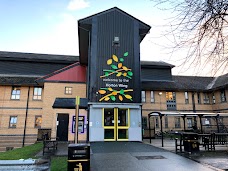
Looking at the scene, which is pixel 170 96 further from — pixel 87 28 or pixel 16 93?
pixel 16 93

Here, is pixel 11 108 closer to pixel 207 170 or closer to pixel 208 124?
pixel 207 170

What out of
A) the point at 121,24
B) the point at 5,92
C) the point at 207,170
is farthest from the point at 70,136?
the point at 207,170

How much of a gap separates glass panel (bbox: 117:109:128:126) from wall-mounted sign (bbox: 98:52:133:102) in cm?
97

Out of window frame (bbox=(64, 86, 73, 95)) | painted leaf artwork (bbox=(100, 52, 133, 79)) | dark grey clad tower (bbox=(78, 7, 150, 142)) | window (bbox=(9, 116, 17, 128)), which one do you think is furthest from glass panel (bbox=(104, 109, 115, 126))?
window (bbox=(9, 116, 17, 128))

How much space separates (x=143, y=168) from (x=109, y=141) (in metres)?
8.45

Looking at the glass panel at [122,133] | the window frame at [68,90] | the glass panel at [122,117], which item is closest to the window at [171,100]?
Result: the glass panel at [122,117]

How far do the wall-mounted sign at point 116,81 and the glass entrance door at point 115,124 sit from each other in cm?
104

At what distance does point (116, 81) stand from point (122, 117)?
3143mm

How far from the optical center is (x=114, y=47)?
16500 millimetres

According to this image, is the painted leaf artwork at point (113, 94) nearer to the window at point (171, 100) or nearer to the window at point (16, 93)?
the window at point (171, 100)

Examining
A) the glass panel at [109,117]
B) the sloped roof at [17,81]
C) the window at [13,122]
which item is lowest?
the window at [13,122]

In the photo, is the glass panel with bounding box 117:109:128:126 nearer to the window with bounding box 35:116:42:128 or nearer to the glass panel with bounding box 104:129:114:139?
the glass panel with bounding box 104:129:114:139

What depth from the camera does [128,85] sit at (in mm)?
15930

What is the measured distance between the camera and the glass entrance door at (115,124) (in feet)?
49.1
